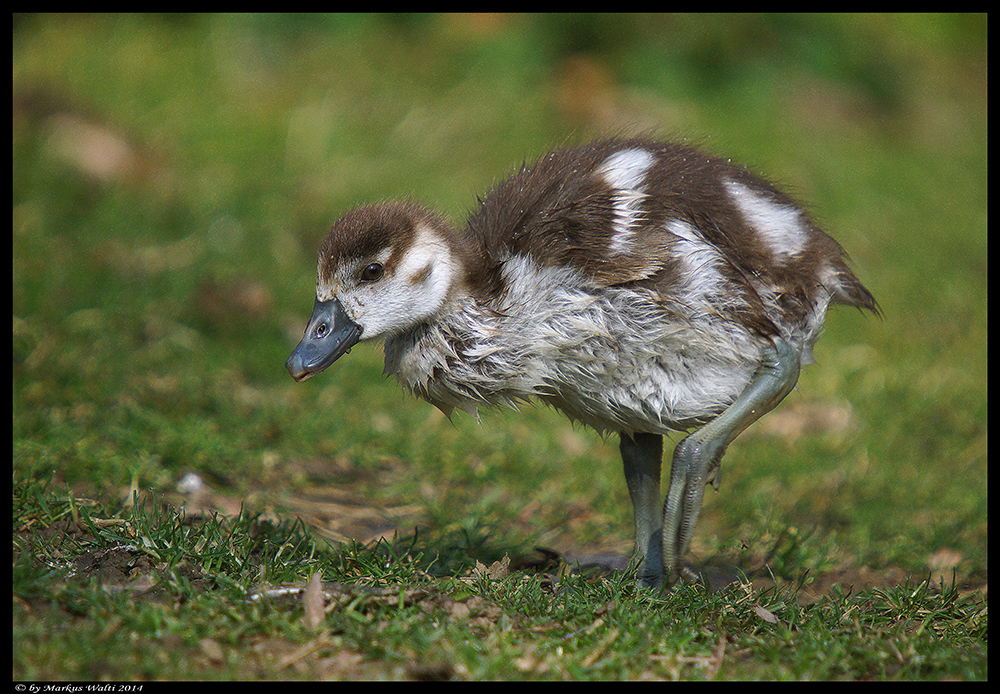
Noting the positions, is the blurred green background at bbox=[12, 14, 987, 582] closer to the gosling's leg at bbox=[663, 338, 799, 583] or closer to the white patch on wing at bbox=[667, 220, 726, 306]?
the gosling's leg at bbox=[663, 338, 799, 583]

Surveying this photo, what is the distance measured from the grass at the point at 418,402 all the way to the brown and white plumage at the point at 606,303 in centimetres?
70

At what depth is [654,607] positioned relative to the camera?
130 inches

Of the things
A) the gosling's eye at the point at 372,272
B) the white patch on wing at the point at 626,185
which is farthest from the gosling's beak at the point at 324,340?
the white patch on wing at the point at 626,185

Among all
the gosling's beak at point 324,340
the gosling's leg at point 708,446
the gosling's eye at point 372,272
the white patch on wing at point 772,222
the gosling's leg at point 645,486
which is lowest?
the gosling's leg at point 645,486

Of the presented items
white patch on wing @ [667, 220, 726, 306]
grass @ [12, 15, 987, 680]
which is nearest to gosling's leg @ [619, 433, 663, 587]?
grass @ [12, 15, 987, 680]

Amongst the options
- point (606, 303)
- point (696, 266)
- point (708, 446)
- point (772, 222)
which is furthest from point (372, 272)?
A: point (772, 222)

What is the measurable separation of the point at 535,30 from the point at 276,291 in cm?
476

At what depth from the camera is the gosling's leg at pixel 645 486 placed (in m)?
3.86

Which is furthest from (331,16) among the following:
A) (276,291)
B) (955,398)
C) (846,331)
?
(955,398)

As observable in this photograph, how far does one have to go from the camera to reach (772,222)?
3586 millimetres

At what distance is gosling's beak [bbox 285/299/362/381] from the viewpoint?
11.2ft

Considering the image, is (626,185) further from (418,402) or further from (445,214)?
(418,402)

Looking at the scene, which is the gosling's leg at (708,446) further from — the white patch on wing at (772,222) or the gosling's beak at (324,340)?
the gosling's beak at (324,340)

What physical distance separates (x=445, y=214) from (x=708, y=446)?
1.48 metres
